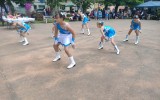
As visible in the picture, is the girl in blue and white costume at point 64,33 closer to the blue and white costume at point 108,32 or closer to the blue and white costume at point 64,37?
the blue and white costume at point 64,37

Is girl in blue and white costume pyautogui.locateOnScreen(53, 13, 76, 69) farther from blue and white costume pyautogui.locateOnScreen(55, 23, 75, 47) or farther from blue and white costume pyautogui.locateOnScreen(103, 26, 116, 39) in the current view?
blue and white costume pyautogui.locateOnScreen(103, 26, 116, 39)

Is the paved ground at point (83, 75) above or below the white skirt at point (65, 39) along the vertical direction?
below

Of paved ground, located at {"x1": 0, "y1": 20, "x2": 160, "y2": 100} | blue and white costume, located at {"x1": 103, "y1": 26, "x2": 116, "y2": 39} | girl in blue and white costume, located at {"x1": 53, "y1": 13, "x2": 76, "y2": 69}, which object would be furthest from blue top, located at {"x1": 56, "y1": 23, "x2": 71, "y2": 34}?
blue and white costume, located at {"x1": 103, "y1": 26, "x2": 116, "y2": 39}

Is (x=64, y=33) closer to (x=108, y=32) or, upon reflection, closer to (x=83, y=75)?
(x=83, y=75)

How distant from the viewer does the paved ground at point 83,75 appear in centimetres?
526

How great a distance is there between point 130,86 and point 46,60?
3.37 m

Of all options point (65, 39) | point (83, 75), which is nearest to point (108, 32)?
point (65, 39)

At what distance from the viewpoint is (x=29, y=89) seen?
554 cm

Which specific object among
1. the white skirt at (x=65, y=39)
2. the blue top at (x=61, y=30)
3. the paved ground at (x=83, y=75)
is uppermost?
the blue top at (x=61, y=30)

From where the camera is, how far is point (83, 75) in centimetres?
650

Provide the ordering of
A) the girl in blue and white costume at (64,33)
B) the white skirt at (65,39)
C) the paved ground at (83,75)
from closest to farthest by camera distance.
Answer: the paved ground at (83,75)
the girl in blue and white costume at (64,33)
the white skirt at (65,39)

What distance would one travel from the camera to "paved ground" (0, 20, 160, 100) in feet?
17.3

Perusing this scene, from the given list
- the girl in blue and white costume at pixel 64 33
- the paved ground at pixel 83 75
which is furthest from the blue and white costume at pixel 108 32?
the girl in blue and white costume at pixel 64 33

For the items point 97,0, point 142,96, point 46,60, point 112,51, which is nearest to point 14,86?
point 46,60
